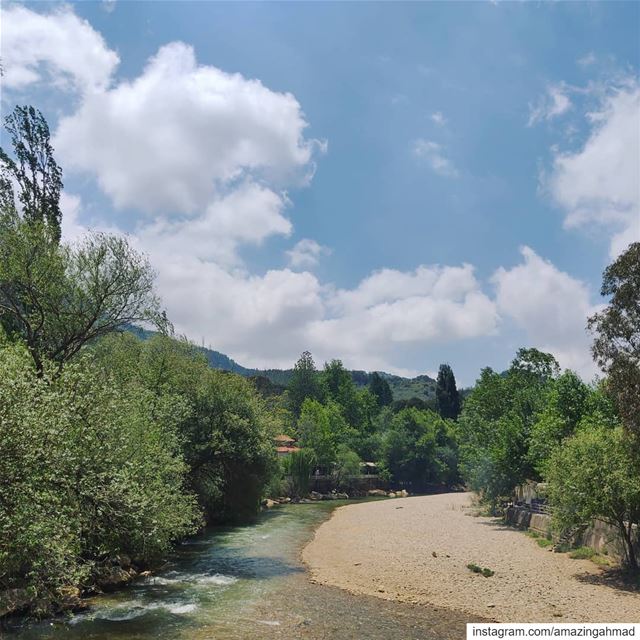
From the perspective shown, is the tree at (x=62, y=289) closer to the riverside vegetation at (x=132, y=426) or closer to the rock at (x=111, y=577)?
the riverside vegetation at (x=132, y=426)

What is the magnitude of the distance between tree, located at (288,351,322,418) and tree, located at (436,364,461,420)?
122ft

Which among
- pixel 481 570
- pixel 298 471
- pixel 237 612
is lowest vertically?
pixel 298 471

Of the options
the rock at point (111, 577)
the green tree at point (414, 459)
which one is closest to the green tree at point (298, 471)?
the green tree at point (414, 459)

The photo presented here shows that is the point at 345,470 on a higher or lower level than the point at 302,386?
lower

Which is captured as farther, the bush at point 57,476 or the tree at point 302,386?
the tree at point 302,386

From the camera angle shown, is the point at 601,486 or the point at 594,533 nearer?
the point at 601,486

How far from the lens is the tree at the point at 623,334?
23219 millimetres

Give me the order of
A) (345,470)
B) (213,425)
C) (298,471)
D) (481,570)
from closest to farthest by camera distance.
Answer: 1. (481,570)
2. (213,425)
3. (298,471)
4. (345,470)

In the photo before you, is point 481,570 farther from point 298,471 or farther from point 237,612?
point 298,471

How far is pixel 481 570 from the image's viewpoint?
85.6 feet

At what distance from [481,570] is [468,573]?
0.72 m

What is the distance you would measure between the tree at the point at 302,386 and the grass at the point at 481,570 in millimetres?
114195

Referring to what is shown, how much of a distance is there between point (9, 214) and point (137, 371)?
15033 mm

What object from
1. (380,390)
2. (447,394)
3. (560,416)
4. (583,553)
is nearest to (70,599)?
(583,553)
